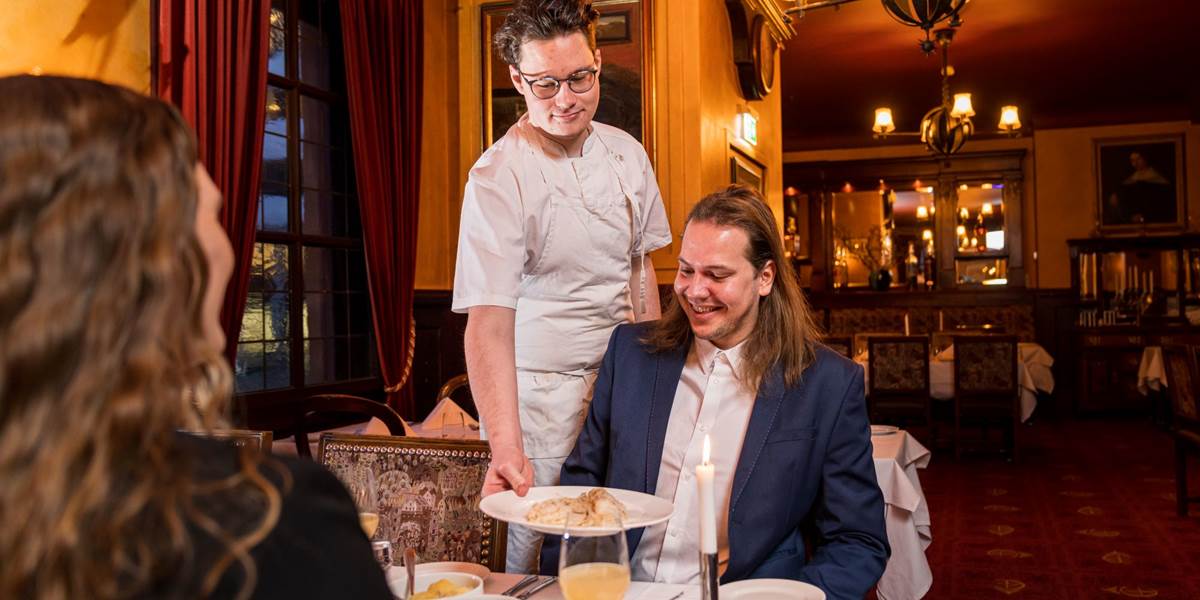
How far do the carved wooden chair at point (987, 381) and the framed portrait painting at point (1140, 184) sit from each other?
495 cm

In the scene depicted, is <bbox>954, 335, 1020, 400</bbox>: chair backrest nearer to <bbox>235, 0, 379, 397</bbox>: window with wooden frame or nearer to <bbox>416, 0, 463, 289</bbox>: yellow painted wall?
<bbox>416, 0, 463, 289</bbox>: yellow painted wall

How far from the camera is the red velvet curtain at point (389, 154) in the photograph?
17.2ft

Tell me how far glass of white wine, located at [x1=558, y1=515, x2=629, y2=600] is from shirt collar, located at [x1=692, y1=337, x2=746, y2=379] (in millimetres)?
979

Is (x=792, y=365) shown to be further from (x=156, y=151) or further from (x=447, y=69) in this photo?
(x=447, y=69)

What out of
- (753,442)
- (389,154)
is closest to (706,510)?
(753,442)

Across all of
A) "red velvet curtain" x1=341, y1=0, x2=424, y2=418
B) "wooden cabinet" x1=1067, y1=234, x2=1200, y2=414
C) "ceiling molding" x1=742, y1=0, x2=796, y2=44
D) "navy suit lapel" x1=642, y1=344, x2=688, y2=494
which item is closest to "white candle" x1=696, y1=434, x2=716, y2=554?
"navy suit lapel" x1=642, y1=344, x2=688, y2=494

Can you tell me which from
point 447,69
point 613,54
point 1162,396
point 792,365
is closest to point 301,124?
point 447,69

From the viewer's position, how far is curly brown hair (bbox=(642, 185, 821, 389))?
7.27ft

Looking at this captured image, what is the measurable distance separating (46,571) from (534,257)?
1707 mm

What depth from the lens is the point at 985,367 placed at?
8164 millimetres

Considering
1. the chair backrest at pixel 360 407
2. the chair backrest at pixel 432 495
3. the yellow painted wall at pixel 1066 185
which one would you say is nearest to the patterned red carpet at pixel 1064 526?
the chair backrest at pixel 360 407

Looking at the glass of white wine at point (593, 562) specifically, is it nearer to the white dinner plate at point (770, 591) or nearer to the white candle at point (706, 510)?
the white candle at point (706, 510)

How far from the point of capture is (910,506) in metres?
→ 3.33

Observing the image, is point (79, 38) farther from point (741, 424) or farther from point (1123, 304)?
point (1123, 304)
